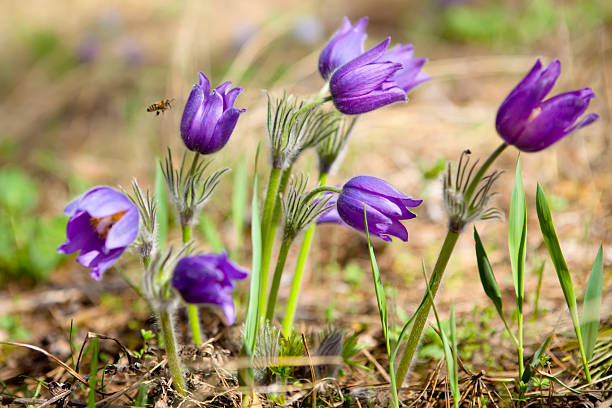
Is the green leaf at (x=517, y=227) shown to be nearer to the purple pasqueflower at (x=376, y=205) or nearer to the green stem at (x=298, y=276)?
the purple pasqueflower at (x=376, y=205)

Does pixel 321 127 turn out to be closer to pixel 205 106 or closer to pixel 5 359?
pixel 205 106

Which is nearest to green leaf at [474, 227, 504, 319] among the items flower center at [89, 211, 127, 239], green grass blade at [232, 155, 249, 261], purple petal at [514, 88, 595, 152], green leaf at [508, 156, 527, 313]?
green leaf at [508, 156, 527, 313]

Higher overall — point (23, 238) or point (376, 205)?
point (376, 205)

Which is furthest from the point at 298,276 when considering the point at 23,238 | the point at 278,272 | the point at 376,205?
the point at 23,238

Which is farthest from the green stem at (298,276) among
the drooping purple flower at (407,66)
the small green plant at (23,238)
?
the small green plant at (23,238)

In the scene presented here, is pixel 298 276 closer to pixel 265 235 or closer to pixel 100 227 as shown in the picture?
pixel 265 235

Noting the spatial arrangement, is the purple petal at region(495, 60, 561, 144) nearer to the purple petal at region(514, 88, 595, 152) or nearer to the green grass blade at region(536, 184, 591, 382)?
the purple petal at region(514, 88, 595, 152)
